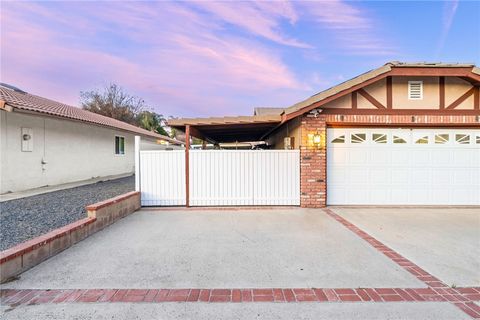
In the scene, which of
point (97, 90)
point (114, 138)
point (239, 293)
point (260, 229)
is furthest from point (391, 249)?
point (97, 90)

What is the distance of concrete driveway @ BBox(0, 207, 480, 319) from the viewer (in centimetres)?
256

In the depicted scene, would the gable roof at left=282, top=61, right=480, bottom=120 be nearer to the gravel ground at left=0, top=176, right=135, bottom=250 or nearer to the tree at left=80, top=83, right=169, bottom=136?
the gravel ground at left=0, top=176, right=135, bottom=250

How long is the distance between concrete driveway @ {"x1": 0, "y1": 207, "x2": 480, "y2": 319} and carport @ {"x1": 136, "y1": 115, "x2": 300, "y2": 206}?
1.74 m

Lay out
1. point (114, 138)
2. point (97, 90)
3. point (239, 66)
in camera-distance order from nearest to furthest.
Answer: point (239, 66), point (114, 138), point (97, 90)

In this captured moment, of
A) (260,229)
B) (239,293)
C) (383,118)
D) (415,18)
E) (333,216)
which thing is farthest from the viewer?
(415,18)

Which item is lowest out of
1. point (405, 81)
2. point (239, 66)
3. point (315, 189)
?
point (315, 189)

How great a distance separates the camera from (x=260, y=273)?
11.0 ft

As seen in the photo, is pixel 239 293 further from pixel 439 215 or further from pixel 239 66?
pixel 239 66

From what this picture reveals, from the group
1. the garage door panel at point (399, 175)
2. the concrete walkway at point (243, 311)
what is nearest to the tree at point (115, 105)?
the garage door panel at point (399, 175)

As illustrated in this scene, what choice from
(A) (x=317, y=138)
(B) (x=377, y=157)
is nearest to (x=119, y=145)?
(A) (x=317, y=138)

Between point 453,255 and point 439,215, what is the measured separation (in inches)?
124

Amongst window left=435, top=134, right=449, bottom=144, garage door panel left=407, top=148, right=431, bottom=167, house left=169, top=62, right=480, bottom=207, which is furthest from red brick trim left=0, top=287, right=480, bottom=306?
window left=435, top=134, right=449, bottom=144

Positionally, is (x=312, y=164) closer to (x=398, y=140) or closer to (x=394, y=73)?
(x=398, y=140)

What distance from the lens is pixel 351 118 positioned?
23.5 ft
